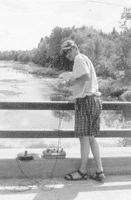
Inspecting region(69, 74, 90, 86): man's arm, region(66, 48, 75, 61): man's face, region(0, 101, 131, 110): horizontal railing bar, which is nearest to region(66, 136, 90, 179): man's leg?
region(0, 101, 131, 110): horizontal railing bar

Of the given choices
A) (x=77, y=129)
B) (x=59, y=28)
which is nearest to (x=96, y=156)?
(x=77, y=129)

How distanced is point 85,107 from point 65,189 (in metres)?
0.93

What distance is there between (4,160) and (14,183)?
0.31m

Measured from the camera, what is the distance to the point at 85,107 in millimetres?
3865

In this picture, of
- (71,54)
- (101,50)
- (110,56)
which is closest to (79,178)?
(71,54)

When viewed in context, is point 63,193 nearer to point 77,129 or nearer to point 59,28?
point 77,129

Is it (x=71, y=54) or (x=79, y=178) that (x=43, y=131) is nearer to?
(x=79, y=178)

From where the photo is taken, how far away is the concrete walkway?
11.6ft

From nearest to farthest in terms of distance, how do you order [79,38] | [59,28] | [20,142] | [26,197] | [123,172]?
1. [26,197]
2. [123,172]
3. [20,142]
4. [79,38]
5. [59,28]

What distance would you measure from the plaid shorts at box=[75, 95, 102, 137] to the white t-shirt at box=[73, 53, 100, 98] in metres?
0.07

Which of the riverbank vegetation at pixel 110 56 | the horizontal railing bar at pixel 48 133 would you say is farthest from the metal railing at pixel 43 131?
the riverbank vegetation at pixel 110 56

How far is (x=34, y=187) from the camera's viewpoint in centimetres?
376

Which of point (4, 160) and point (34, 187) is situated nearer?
point (34, 187)

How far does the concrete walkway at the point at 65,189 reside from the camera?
354 centimetres
